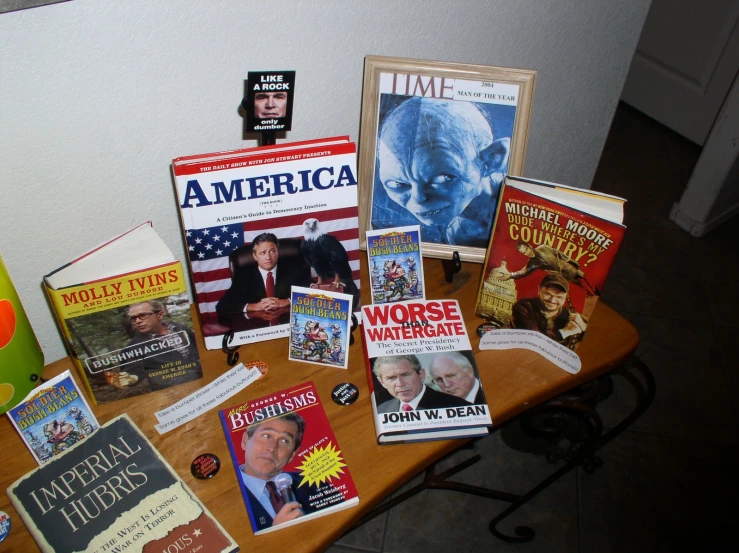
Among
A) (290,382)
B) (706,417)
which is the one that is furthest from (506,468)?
(290,382)

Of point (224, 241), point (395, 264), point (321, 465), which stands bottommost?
point (321, 465)

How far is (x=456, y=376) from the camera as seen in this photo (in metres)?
1.13

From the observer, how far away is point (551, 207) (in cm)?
109

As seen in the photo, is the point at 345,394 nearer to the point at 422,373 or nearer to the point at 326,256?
the point at 422,373

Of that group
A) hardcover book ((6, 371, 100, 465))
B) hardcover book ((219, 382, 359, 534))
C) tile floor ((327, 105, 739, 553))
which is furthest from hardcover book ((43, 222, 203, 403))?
tile floor ((327, 105, 739, 553))

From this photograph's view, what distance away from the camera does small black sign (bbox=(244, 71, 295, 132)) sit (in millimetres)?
1017

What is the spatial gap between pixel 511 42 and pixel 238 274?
826mm

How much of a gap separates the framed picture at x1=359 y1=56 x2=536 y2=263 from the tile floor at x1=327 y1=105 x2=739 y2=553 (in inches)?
37.1

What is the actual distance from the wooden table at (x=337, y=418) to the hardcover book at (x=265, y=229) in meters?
0.09

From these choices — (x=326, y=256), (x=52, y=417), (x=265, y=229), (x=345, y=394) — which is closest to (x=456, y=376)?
(x=345, y=394)

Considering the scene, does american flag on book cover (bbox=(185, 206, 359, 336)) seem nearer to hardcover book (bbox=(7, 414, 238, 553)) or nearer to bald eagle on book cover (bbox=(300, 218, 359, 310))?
bald eagle on book cover (bbox=(300, 218, 359, 310))

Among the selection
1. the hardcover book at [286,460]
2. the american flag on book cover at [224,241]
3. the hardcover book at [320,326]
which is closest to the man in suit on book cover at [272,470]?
the hardcover book at [286,460]

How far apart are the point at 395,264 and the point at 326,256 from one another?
0.16 m

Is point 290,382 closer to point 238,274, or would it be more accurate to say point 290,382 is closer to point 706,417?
point 238,274
